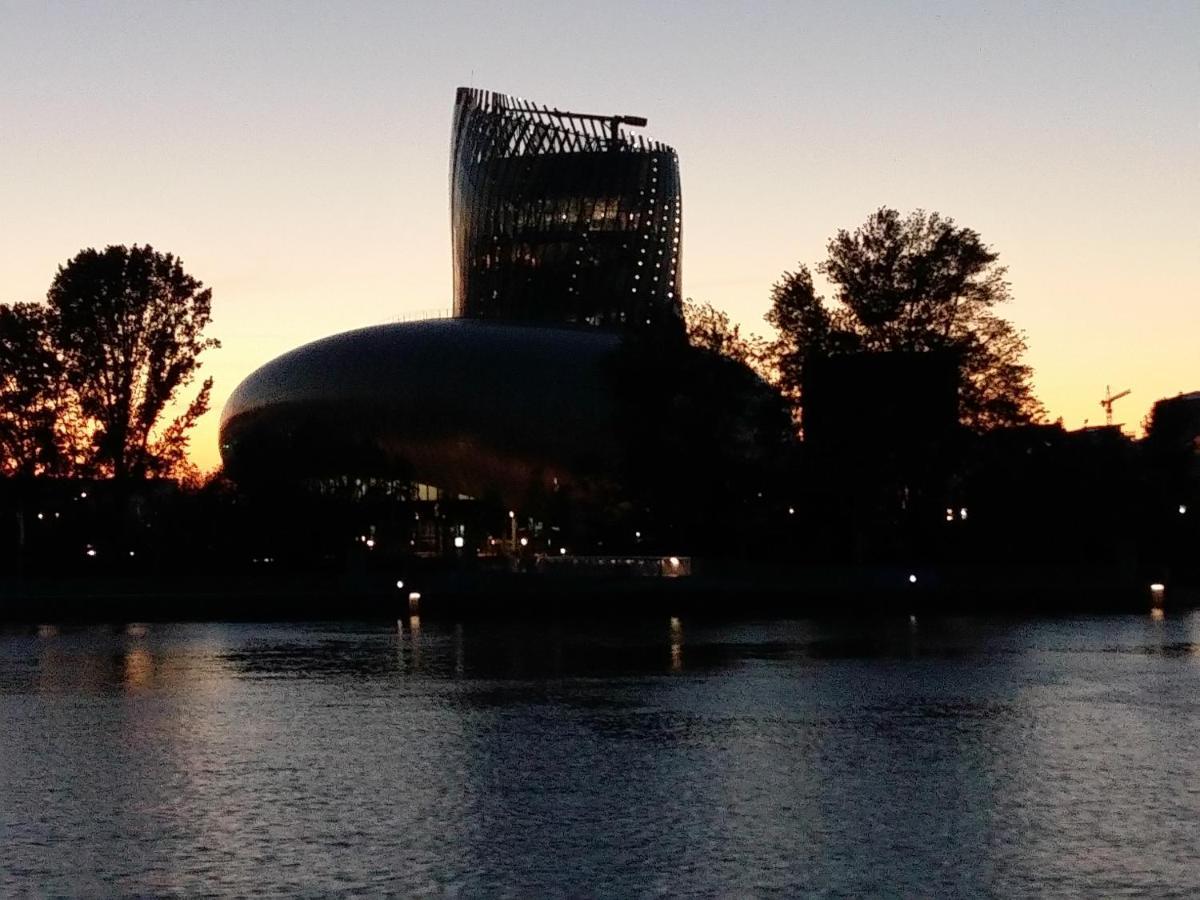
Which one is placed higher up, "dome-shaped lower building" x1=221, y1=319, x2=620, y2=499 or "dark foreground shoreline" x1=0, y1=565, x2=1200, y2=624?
"dome-shaped lower building" x1=221, y1=319, x2=620, y2=499

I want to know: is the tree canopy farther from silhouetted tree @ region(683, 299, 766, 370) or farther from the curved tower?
the curved tower

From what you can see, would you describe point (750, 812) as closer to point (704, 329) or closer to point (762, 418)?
point (762, 418)

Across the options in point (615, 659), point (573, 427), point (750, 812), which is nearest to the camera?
point (750, 812)

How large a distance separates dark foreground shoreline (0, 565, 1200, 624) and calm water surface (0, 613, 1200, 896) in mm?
18886

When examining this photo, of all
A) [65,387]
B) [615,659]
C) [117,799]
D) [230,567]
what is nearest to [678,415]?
[230,567]

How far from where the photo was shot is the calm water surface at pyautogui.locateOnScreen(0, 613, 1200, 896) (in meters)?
11.5

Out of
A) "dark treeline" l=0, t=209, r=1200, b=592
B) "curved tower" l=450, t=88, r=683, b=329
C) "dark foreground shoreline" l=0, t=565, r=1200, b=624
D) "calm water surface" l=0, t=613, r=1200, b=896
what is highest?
"curved tower" l=450, t=88, r=683, b=329

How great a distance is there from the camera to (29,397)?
67.5m

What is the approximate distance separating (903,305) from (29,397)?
29.6m

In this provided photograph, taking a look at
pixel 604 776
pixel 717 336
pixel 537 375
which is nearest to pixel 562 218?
pixel 537 375

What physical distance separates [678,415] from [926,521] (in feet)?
30.4

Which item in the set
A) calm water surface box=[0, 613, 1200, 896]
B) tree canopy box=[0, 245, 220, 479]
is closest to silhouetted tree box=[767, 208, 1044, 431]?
tree canopy box=[0, 245, 220, 479]

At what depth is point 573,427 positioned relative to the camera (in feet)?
390

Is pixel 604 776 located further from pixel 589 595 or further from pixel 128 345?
pixel 128 345
